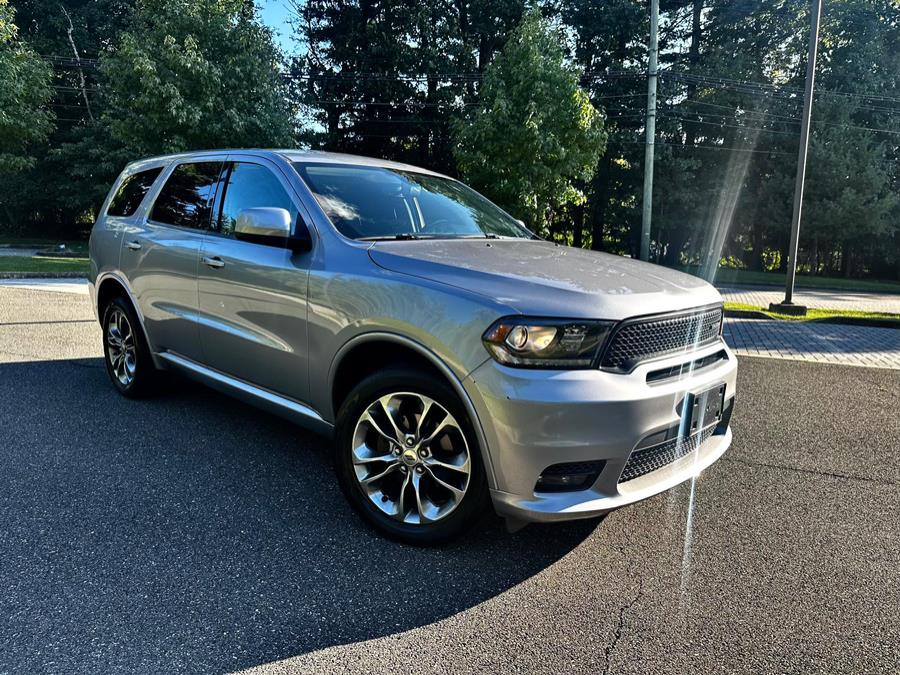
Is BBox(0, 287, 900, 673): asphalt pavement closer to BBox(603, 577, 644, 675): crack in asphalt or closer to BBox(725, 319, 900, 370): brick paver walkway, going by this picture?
BBox(603, 577, 644, 675): crack in asphalt

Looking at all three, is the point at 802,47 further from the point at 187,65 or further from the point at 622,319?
the point at 622,319

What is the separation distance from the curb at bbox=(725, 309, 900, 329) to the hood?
1011 centimetres

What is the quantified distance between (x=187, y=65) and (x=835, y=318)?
59.6 feet

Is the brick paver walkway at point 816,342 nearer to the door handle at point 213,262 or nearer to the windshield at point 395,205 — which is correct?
the windshield at point 395,205

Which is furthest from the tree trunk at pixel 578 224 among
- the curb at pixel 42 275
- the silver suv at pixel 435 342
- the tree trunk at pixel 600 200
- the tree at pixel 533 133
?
the silver suv at pixel 435 342

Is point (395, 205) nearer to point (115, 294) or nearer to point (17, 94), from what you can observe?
point (115, 294)

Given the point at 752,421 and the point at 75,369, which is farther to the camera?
the point at 75,369

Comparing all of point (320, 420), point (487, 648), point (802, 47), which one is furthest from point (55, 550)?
point (802, 47)

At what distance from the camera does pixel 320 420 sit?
3391 mm

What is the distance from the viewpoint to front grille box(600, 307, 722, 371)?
2.66 meters

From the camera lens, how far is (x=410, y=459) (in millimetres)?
2947

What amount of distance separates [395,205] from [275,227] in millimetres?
814

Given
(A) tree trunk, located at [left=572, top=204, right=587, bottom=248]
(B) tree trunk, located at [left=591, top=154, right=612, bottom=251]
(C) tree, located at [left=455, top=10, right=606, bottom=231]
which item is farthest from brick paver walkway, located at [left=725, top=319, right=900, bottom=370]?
(A) tree trunk, located at [left=572, top=204, right=587, bottom=248]

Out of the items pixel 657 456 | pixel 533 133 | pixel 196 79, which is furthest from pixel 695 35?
pixel 657 456
